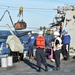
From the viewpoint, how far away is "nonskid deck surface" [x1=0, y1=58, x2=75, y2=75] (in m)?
14.0

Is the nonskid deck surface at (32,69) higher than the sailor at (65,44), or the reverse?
the sailor at (65,44)

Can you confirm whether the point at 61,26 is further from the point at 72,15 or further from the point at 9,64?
the point at 9,64

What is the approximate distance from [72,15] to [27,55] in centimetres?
402

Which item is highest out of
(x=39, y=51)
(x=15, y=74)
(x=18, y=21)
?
(x=18, y=21)

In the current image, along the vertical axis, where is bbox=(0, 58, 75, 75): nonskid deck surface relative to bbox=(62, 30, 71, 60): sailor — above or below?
below

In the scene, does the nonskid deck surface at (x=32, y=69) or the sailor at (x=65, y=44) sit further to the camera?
the sailor at (x=65, y=44)

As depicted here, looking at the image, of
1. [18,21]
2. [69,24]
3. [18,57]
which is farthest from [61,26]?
[18,57]

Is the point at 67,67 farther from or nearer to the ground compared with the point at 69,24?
nearer to the ground

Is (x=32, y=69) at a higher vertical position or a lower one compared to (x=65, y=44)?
lower

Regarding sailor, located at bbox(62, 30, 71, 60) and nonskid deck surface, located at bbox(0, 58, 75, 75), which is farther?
sailor, located at bbox(62, 30, 71, 60)

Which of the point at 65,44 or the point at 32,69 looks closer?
the point at 32,69

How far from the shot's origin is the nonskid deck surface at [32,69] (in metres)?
14.0

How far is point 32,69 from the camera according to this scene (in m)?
15.3

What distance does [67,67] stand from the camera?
15594 millimetres
